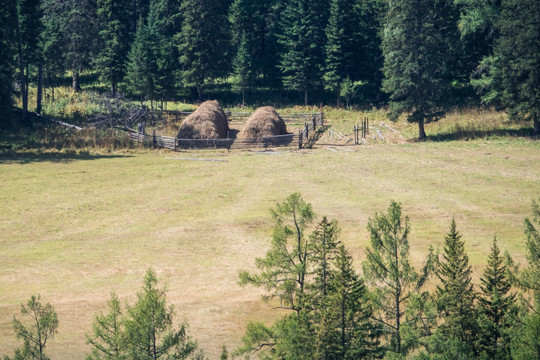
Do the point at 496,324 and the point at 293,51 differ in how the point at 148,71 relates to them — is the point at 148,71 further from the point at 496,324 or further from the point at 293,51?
the point at 496,324

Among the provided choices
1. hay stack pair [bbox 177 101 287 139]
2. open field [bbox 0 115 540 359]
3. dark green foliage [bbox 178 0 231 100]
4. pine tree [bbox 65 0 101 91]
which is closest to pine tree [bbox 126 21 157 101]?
dark green foliage [bbox 178 0 231 100]

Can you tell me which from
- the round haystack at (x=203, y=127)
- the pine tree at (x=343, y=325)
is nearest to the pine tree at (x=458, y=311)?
the pine tree at (x=343, y=325)

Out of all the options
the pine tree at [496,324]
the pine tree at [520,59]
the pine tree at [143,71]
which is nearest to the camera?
the pine tree at [496,324]

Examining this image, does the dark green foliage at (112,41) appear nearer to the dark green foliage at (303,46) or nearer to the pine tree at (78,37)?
the pine tree at (78,37)

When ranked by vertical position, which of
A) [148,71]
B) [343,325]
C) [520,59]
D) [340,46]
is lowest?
[343,325]

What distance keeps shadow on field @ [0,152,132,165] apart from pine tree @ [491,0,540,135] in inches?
1155

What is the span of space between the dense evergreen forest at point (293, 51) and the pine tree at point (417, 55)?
0.09m

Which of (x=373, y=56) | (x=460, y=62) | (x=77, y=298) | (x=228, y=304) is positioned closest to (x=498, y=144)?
(x=460, y=62)

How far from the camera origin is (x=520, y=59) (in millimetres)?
47094

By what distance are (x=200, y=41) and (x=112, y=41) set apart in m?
Result: 9.71

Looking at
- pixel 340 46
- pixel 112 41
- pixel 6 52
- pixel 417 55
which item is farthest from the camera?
pixel 112 41

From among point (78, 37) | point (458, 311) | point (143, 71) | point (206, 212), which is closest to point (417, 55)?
point (206, 212)

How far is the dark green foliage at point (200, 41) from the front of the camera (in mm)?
71750

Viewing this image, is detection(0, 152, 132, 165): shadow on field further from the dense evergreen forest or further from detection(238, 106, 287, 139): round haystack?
detection(238, 106, 287, 139): round haystack
